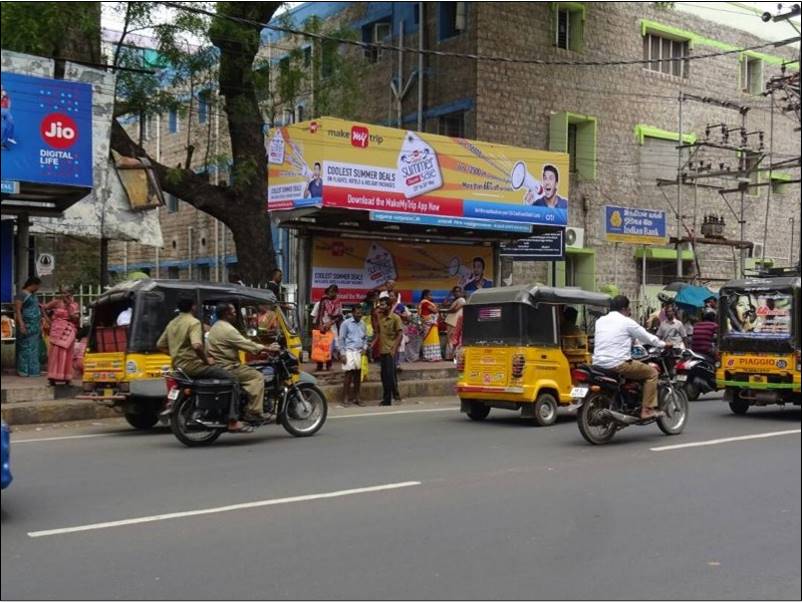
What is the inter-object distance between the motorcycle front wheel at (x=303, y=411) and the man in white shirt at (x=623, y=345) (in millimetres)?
3357

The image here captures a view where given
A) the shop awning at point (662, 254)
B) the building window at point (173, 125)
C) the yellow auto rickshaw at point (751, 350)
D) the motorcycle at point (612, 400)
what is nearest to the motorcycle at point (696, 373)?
the yellow auto rickshaw at point (751, 350)

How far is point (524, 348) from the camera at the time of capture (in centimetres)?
1147

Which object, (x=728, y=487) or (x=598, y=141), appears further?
(x=598, y=141)

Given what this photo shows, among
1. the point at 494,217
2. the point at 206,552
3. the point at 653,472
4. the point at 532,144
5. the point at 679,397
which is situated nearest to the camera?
the point at 206,552

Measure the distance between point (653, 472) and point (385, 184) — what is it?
12567 mm

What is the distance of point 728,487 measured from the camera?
5422mm

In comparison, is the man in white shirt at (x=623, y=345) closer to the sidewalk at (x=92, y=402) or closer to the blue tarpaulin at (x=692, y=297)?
the sidewalk at (x=92, y=402)

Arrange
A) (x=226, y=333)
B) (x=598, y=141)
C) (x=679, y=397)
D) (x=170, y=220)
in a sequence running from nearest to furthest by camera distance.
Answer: (x=226, y=333), (x=679, y=397), (x=598, y=141), (x=170, y=220)

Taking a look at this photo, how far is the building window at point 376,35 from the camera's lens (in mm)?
26859

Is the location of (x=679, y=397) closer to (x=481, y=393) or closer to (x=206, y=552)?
(x=481, y=393)

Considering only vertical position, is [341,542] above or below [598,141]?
below

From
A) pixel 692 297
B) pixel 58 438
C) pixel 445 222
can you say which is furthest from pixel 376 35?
pixel 58 438

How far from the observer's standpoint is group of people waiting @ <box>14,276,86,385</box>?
13.2 meters

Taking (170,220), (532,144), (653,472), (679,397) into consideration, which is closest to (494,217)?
(532,144)
